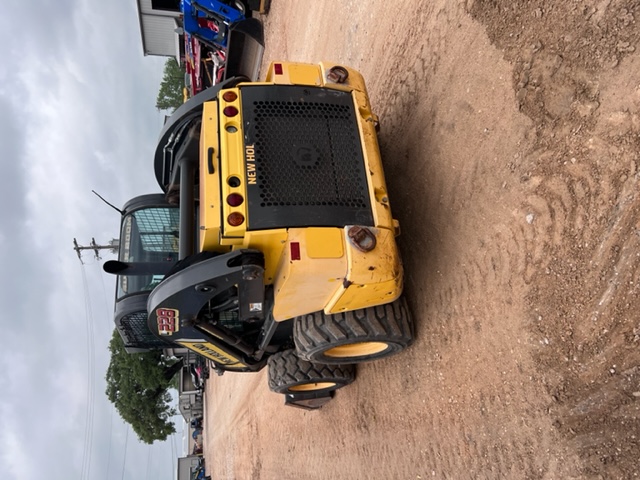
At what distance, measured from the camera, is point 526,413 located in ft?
8.47

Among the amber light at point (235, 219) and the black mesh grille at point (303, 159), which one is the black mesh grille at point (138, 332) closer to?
the amber light at point (235, 219)

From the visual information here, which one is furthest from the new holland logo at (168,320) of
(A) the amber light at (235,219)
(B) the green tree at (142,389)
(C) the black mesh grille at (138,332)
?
(B) the green tree at (142,389)

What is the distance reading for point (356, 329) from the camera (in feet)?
11.0

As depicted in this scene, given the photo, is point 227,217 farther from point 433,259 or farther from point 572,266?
point 572,266

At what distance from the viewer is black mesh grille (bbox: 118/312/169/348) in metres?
3.98

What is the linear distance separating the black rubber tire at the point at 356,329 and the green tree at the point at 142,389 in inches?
841

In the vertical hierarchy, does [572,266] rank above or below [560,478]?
above

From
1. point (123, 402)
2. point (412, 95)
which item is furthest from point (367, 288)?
point (123, 402)

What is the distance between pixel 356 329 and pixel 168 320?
1298 mm

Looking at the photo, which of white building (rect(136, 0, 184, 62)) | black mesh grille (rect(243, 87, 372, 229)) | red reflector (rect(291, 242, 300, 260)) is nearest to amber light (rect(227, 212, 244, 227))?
black mesh grille (rect(243, 87, 372, 229))

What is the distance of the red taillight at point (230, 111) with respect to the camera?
3223mm

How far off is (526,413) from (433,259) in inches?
50.7

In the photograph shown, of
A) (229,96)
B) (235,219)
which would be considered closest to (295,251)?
(235,219)

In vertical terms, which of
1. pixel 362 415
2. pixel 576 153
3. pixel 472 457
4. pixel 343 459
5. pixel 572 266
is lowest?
pixel 343 459
